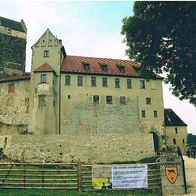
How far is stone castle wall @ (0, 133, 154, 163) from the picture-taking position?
39750 millimetres

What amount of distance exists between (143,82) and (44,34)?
56.2ft

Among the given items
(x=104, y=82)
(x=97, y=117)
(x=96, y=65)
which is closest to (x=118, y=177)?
(x=97, y=117)

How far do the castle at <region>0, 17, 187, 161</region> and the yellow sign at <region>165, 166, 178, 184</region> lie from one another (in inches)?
1061

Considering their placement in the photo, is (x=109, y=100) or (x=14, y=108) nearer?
(x=14, y=108)

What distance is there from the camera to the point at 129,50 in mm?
30469

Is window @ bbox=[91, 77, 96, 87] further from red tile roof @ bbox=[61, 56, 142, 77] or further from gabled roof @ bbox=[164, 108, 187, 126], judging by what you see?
gabled roof @ bbox=[164, 108, 187, 126]

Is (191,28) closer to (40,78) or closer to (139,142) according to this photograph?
(139,142)

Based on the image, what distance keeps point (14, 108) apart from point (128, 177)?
3348cm

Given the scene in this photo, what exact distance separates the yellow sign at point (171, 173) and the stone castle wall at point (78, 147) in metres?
23.0

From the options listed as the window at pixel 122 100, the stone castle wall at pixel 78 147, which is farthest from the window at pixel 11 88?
the window at pixel 122 100

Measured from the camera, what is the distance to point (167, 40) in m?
27.6

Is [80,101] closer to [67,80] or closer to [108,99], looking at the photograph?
[67,80]

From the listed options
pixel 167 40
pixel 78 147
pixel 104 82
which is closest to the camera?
pixel 167 40

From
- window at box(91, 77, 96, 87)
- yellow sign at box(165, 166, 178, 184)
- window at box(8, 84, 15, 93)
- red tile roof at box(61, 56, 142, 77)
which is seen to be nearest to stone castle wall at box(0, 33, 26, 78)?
window at box(8, 84, 15, 93)
